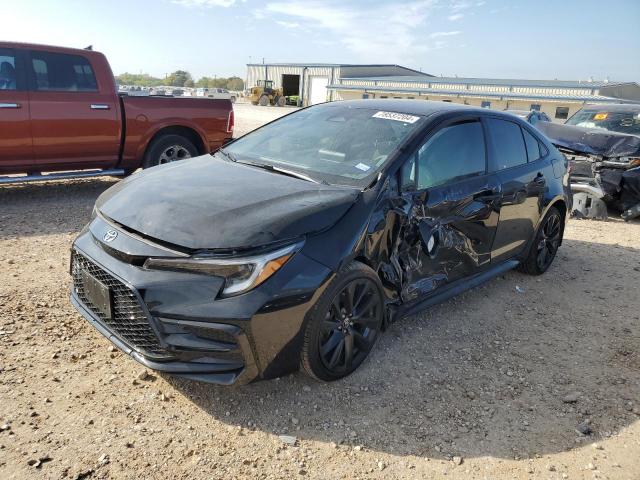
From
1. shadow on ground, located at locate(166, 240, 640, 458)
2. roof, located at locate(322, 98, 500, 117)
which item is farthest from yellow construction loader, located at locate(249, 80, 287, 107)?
shadow on ground, located at locate(166, 240, 640, 458)

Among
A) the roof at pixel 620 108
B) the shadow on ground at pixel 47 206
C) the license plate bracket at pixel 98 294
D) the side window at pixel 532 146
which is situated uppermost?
the roof at pixel 620 108

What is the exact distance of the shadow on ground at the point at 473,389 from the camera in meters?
2.78

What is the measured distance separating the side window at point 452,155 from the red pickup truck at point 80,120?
480cm

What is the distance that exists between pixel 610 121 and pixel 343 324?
30.3 ft

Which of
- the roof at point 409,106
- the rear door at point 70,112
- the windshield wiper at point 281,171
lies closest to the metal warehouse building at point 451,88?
the rear door at point 70,112

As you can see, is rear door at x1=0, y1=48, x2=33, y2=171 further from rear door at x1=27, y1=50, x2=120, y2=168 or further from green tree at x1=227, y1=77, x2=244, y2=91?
green tree at x1=227, y1=77, x2=244, y2=91

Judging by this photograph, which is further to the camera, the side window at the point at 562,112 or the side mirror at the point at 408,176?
the side window at the point at 562,112

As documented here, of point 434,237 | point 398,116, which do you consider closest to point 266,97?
point 398,116

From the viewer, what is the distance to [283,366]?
107 inches

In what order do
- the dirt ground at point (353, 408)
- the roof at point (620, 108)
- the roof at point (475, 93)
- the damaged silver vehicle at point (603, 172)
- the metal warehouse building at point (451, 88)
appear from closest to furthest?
the dirt ground at point (353, 408)
the damaged silver vehicle at point (603, 172)
the roof at point (620, 108)
the roof at point (475, 93)
the metal warehouse building at point (451, 88)

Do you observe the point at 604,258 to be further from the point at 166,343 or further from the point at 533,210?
the point at 166,343

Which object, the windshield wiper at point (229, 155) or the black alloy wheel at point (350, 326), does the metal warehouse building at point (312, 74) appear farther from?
the black alloy wheel at point (350, 326)

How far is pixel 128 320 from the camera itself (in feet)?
8.64

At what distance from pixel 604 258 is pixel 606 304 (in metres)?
1.62
